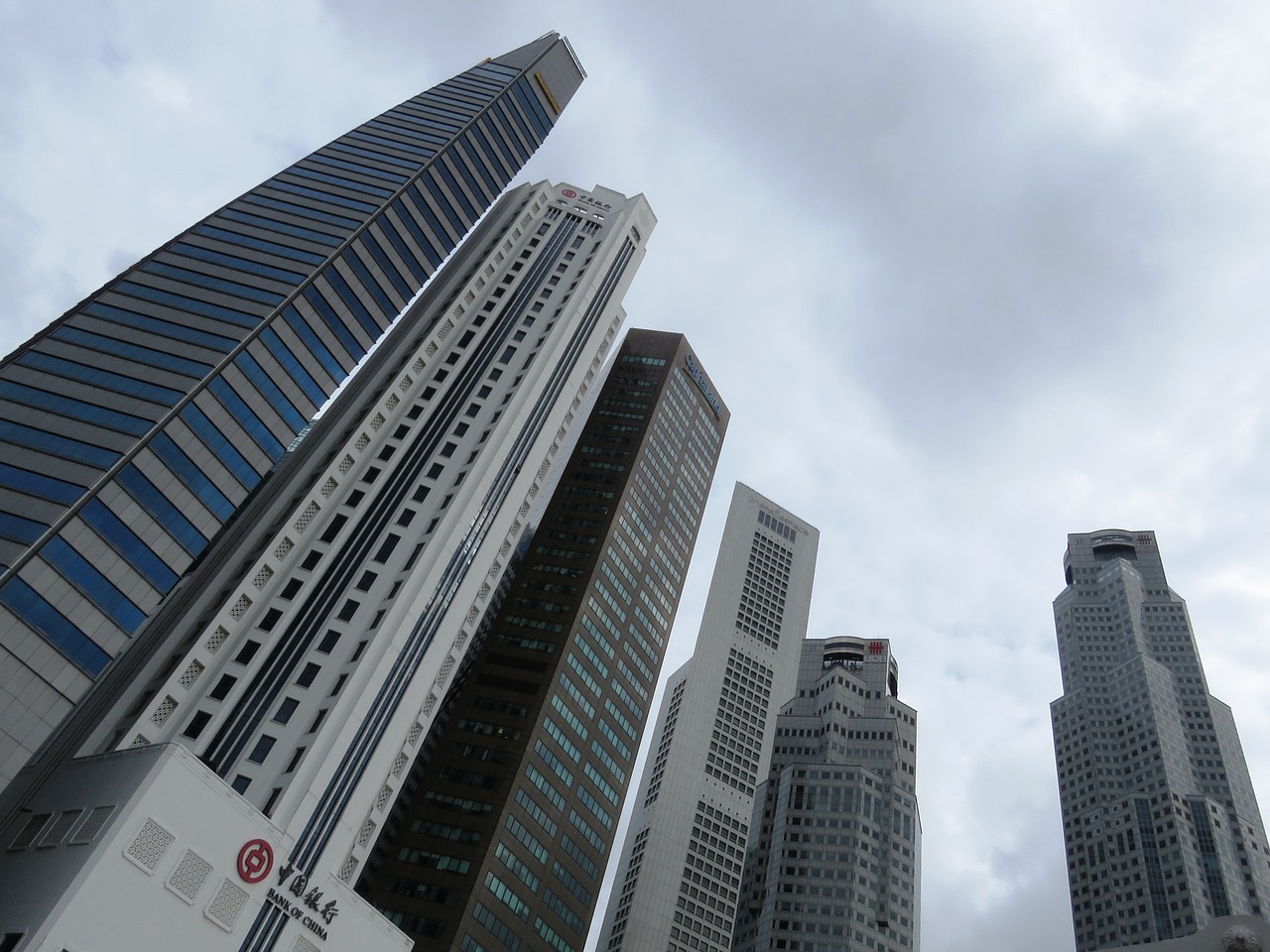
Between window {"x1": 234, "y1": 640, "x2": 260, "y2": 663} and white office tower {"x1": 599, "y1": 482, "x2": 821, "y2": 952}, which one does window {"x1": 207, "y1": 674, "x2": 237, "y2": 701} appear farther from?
white office tower {"x1": 599, "y1": 482, "x2": 821, "y2": 952}

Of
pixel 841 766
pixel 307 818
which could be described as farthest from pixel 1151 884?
pixel 307 818

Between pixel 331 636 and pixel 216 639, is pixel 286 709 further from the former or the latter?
pixel 216 639

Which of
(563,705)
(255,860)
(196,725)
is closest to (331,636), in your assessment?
(196,725)

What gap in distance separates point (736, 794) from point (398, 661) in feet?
323

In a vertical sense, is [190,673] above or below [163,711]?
above

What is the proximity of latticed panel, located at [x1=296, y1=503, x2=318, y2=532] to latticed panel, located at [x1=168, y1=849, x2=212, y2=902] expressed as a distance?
131 feet

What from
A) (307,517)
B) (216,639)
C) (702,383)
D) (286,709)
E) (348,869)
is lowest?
(348,869)

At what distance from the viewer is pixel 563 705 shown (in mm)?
127938

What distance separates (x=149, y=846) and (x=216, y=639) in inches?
1147

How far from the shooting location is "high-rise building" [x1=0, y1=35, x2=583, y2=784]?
70562 millimetres

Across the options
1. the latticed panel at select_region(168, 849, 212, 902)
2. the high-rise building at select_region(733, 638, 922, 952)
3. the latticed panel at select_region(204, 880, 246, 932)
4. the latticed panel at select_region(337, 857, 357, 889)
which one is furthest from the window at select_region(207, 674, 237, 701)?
the high-rise building at select_region(733, 638, 922, 952)

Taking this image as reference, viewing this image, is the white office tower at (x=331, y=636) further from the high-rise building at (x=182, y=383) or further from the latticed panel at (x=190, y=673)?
the high-rise building at (x=182, y=383)

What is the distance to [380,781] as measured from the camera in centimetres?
8906

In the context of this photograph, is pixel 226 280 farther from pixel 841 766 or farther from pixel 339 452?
pixel 841 766
